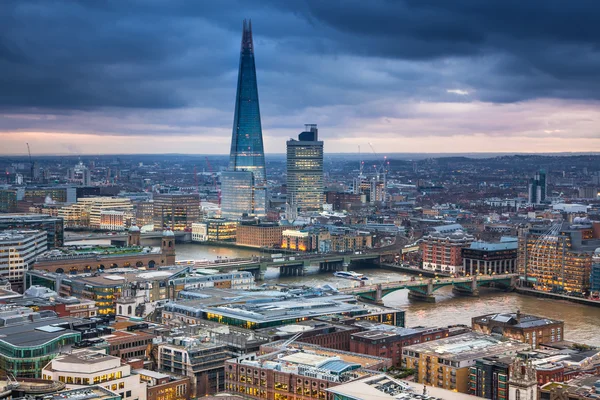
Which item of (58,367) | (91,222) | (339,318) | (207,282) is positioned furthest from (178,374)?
(91,222)

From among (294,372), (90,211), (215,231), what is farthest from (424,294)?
(90,211)

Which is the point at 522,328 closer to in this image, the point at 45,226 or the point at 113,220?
the point at 45,226

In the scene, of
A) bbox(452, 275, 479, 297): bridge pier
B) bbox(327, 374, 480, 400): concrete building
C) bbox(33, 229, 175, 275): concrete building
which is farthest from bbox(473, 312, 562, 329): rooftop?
bbox(33, 229, 175, 275): concrete building

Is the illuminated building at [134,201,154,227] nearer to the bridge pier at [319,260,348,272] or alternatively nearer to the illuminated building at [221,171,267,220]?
the illuminated building at [221,171,267,220]

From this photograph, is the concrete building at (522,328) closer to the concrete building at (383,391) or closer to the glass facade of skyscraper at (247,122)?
the concrete building at (383,391)

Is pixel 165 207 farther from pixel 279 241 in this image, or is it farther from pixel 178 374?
pixel 178 374
